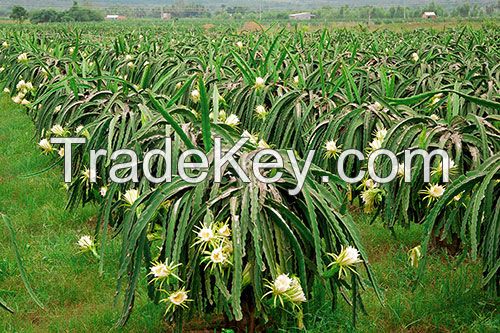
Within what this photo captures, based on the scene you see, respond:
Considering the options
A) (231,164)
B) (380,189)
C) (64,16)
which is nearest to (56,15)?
(64,16)

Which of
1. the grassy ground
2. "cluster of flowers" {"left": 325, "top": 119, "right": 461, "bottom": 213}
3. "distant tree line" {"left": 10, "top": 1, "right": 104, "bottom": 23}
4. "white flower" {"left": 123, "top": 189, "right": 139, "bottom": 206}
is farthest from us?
"distant tree line" {"left": 10, "top": 1, "right": 104, "bottom": 23}

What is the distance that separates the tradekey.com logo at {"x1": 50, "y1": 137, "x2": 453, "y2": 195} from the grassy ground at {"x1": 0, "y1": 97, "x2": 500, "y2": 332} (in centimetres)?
51

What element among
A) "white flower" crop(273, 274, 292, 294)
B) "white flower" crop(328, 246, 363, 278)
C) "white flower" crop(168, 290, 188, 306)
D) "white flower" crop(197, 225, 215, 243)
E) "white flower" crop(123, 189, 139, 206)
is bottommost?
"white flower" crop(168, 290, 188, 306)

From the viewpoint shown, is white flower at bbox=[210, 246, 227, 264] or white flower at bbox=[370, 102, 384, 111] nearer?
white flower at bbox=[210, 246, 227, 264]

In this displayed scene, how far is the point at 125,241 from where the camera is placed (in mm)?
1963

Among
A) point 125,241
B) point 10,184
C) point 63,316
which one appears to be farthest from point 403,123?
point 10,184

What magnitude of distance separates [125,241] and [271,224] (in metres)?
0.46

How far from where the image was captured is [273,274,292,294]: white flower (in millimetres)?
1753

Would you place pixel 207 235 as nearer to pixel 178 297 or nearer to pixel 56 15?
pixel 178 297

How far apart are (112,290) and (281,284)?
1.26 metres

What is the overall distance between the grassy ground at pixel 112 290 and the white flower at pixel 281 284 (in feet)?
1.86

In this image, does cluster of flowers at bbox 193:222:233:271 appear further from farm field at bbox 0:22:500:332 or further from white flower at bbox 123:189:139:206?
white flower at bbox 123:189:139:206

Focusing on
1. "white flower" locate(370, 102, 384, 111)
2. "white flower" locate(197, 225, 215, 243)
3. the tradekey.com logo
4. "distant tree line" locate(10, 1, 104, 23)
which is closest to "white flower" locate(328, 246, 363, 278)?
the tradekey.com logo

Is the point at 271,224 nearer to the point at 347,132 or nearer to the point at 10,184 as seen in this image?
the point at 347,132
